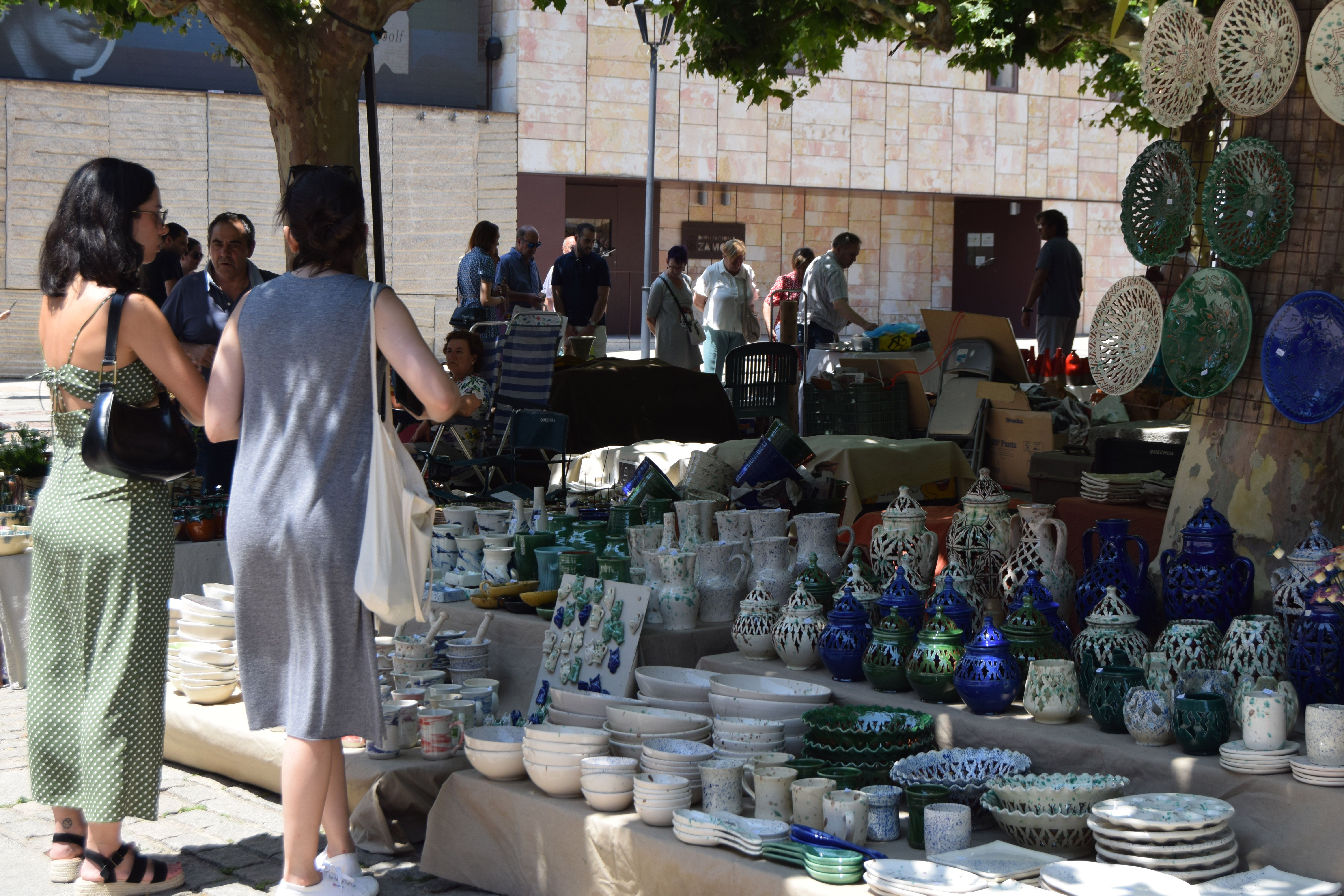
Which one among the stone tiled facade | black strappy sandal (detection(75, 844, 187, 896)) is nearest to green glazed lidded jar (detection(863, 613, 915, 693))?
black strappy sandal (detection(75, 844, 187, 896))

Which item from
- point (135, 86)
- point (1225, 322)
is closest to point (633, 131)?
point (135, 86)

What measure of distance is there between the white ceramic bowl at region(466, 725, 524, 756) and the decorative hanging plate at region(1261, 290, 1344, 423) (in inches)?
82.9

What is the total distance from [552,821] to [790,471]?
7.71ft

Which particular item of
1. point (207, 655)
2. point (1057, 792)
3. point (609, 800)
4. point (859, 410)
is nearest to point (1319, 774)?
point (1057, 792)

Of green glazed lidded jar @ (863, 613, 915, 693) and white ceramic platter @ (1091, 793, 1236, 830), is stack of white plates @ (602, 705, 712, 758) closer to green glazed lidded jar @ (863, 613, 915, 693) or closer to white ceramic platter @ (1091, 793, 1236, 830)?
green glazed lidded jar @ (863, 613, 915, 693)

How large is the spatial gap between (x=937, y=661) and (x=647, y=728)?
71 cm

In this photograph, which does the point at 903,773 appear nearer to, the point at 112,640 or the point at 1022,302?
the point at 112,640

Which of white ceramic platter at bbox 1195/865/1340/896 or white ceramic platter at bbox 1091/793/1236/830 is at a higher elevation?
white ceramic platter at bbox 1091/793/1236/830

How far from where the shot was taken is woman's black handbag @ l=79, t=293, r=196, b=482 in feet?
10.2

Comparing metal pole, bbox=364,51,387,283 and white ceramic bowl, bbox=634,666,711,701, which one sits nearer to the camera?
white ceramic bowl, bbox=634,666,711,701

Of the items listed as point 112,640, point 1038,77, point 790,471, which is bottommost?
point 112,640

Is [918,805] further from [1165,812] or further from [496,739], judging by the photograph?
[496,739]

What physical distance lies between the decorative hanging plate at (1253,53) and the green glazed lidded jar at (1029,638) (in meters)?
1.45

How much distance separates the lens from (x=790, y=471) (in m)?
5.18
